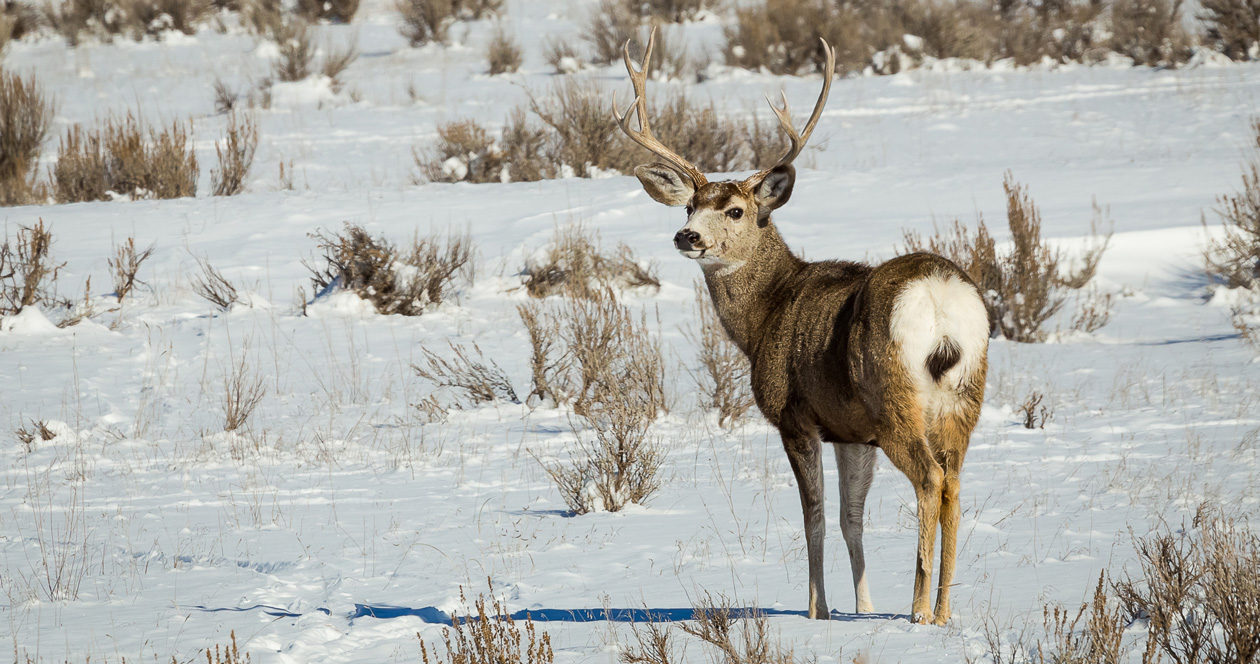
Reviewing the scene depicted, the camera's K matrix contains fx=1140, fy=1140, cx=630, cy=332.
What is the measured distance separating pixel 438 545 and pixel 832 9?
22.1 metres

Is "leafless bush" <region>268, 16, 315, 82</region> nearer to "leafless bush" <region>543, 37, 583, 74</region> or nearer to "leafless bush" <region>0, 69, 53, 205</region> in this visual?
"leafless bush" <region>543, 37, 583, 74</region>

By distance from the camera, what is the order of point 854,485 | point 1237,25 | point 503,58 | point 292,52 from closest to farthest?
point 854,485 → point 1237,25 → point 292,52 → point 503,58

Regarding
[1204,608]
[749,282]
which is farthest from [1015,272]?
[1204,608]

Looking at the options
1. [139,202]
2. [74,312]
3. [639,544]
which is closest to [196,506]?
[639,544]

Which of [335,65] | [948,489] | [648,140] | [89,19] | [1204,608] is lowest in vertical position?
[1204,608]

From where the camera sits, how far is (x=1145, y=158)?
587 inches

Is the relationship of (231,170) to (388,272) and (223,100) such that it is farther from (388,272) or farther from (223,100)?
(223,100)

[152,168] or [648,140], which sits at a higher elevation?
[648,140]

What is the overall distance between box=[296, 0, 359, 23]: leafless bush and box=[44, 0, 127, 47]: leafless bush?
4.49 m

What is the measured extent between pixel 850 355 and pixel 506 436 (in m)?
4.37

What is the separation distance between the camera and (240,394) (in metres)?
8.10

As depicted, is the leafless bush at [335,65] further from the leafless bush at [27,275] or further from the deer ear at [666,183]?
the deer ear at [666,183]

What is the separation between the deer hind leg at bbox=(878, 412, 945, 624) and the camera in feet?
12.6

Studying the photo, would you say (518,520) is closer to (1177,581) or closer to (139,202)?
(1177,581)
